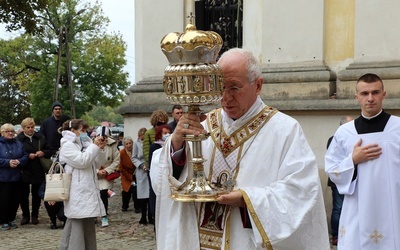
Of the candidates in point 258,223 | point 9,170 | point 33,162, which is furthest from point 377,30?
point 258,223

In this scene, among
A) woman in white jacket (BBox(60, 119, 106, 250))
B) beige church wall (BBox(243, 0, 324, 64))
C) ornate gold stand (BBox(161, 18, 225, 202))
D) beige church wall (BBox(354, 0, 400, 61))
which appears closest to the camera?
ornate gold stand (BBox(161, 18, 225, 202))

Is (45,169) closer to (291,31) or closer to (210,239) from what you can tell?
(291,31)

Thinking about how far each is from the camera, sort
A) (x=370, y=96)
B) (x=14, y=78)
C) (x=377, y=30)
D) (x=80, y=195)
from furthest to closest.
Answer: (x=14, y=78) → (x=377, y=30) → (x=80, y=195) → (x=370, y=96)

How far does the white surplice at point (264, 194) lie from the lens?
148 inches

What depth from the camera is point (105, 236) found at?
420 inches

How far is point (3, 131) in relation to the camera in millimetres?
12156

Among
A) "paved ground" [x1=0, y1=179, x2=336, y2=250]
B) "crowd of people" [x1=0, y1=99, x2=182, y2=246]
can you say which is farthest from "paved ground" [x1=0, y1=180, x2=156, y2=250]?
"crowd of people" [x1=0, y1=99, x2=182, y2=246]

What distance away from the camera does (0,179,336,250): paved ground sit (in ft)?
32.7

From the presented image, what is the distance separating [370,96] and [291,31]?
16.7ft

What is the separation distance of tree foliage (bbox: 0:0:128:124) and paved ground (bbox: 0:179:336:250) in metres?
31.2

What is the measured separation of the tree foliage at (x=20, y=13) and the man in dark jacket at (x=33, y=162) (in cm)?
1040

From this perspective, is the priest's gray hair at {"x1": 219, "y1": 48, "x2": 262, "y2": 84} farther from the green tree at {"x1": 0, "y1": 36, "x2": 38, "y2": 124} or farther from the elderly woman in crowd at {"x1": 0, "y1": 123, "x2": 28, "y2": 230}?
the green tree at {"x1": 0, "y1": 36, "x2": 38, "y2": 124}

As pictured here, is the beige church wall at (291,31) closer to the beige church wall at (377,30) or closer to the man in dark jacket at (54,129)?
the beige church wall at (377,30)

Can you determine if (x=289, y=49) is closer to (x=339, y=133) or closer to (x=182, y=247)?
(x=339, y=133)
